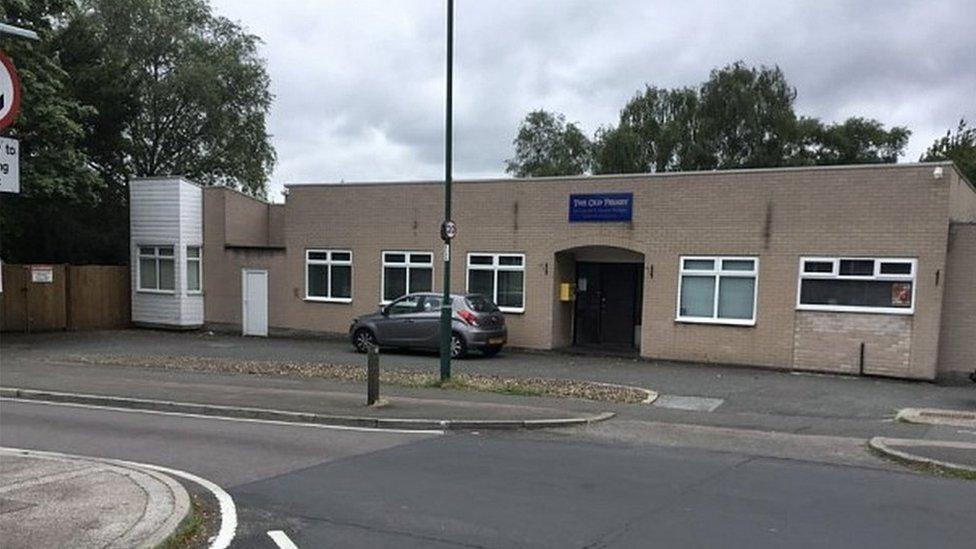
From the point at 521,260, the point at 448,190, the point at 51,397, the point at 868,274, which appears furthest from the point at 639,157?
the point at 51,397

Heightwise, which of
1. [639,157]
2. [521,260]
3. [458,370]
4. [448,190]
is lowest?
[458,370]

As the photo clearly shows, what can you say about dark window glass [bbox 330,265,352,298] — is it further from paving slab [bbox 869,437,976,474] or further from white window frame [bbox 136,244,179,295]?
paving slab [bbox 869,437,976,474]

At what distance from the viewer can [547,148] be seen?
60469mm

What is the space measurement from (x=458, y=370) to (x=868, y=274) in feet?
30.5

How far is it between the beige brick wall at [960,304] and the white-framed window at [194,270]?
2143cm

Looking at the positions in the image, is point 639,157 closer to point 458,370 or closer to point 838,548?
point 458,370

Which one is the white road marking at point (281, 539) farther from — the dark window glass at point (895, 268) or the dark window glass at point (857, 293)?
the dark window glass at point (895, 268)

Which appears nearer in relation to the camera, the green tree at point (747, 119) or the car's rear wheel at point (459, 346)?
the car's rear wheel at point (459, 346)

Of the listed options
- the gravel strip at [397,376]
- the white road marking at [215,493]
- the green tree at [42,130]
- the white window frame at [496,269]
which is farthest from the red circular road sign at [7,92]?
the green tree at [42,130]

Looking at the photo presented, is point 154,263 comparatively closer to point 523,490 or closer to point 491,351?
point 491,351

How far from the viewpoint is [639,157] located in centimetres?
4431

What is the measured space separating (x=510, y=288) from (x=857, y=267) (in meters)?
8.73

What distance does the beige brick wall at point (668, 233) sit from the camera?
16688 millimetres

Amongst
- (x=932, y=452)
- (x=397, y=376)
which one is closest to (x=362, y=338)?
(x=397, y=376)
